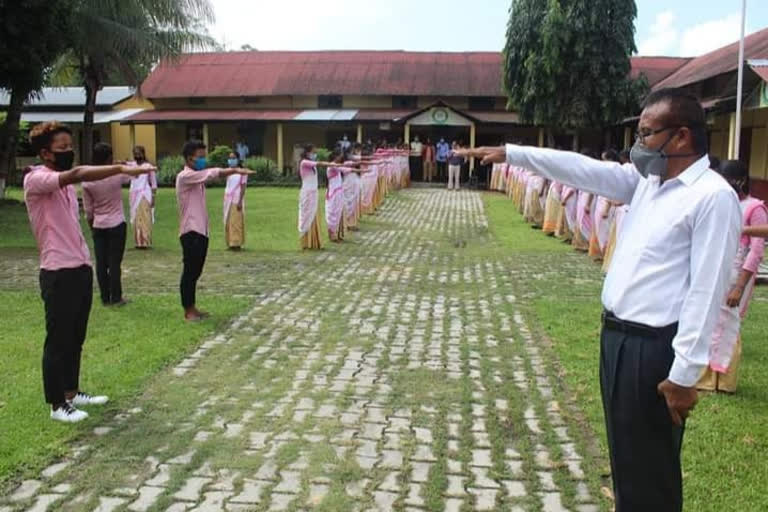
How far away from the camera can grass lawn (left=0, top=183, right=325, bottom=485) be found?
14.2 feet

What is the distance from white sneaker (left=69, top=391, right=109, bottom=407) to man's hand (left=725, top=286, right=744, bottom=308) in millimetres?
4084

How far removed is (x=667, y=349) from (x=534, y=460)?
171cm

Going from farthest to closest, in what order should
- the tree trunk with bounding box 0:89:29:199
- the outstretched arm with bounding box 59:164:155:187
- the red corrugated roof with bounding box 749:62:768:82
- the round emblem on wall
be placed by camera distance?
the round emblem on wall < the tree trunk with bounding box 0:89:29:199 < the red corrugated roof with bounding box 749:62:768:82 < the outstretched arm with bounding box 59:164:155:187

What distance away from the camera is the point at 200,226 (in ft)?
23.3

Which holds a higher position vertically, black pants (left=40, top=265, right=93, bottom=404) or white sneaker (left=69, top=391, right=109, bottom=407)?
black pants (left=40, top=265, right=93, bottom=404)

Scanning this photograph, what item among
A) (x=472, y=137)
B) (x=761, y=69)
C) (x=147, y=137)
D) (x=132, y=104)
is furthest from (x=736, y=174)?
(x=132, y=104)

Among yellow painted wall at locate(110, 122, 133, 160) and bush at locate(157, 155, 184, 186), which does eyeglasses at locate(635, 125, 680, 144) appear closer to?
bush at locate(157, 155, 184, 186)

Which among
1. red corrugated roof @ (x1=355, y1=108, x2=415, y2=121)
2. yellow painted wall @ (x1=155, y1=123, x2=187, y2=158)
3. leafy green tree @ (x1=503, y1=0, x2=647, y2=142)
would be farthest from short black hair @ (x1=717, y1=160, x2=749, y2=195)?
yellow painted wall @ (x1=155, y1=123, x2=187, y2=158)

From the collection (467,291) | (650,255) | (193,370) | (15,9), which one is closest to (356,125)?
(15,9)

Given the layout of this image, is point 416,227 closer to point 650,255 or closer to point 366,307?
point 366,307

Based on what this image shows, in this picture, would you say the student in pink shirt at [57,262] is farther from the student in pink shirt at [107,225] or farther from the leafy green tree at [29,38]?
the leafy green tree at [29,38]

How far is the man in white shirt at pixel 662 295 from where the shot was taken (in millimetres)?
2318

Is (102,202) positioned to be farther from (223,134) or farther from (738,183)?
(223,134)

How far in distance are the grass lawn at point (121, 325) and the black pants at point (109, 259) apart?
19 centimetres
